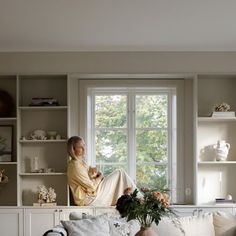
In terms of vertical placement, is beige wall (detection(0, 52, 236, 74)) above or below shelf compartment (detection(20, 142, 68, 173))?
above

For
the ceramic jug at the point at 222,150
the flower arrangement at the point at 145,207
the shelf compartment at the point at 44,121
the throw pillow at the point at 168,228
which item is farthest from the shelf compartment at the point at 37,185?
the flower arrangement at the point at 145,207

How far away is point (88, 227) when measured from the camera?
165 inches

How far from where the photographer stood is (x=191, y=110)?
19.8 ft

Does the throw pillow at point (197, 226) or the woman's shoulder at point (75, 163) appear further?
the woman's shoulder at point (75, 163)

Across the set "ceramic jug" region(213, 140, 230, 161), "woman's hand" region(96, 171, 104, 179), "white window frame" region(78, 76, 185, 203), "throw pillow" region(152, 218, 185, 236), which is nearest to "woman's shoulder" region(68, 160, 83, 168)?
"woman's hand" region(96, 171, 104, 179)

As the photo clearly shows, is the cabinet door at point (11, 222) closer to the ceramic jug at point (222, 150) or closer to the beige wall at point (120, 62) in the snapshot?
the beige wall at point (120, 62)

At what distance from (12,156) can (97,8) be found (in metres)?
2.61

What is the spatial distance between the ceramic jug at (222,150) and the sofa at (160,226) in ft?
4.18

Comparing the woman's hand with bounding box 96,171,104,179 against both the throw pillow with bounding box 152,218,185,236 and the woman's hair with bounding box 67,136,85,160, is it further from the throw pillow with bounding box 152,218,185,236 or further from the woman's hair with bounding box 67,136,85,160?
the throw pillow with bounding box 152,218,185,236

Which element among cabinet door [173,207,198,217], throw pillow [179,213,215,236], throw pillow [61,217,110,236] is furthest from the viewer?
cabinet door [173,207,198,217]

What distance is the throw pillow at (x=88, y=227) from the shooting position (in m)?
4.14

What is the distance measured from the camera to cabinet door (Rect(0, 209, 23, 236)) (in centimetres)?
559

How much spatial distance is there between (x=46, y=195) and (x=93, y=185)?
59 centimetres

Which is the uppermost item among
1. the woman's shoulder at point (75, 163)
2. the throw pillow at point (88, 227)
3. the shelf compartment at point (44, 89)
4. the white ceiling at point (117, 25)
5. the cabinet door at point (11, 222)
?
the white ceiling at point (117, 25)
